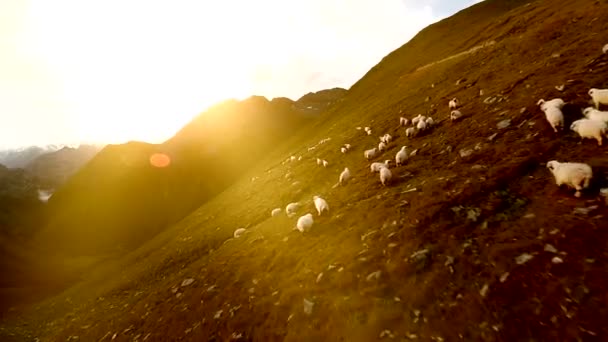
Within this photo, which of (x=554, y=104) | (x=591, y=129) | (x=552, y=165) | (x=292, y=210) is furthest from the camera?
(x=292, y=210)

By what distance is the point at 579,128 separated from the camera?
13430mm

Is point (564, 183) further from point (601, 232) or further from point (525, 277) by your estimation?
point (525, 277)

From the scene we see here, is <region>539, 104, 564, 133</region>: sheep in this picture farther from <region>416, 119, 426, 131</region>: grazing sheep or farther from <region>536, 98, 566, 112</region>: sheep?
<region>416, 119, 426, 131</region>: grazing sheep

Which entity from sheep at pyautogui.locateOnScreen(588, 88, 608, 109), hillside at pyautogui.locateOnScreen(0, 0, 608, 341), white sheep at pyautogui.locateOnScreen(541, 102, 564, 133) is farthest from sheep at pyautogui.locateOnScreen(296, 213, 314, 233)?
sheep at pyautogui.locateOnScreen(588, 88, 608, 109)

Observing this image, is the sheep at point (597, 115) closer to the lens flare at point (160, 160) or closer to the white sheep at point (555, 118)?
the white sheep at point (555, 118)

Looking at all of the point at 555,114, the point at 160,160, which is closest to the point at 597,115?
the point at 555,114

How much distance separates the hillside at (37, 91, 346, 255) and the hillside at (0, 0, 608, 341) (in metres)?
86.6

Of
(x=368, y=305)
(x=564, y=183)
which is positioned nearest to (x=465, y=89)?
(x=564, y=183)

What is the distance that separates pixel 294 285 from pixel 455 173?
8595mm

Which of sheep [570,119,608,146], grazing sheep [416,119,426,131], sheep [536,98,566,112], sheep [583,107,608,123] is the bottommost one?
sheep [570,119,608,146]

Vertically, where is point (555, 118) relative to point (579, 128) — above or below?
above

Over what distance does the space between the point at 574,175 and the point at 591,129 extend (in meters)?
3.18

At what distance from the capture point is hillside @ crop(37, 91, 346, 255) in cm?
11056

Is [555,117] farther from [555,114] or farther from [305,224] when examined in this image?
[305,224]
